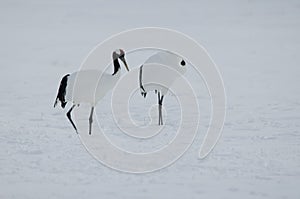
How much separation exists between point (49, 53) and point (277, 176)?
31.7 ft

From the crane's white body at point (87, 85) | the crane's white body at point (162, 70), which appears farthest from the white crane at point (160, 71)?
the crane's white body at point (87, 85)

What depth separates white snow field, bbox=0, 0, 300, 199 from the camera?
6.30 metres

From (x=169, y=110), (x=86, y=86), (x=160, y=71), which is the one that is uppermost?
(x=160, y=71)

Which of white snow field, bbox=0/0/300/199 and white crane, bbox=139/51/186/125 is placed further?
white crane, bbox=139/51/186/125

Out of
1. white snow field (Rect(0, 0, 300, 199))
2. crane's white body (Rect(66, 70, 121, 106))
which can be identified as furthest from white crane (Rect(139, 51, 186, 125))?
crane's white body (Rect(66, 70, 121, 106))

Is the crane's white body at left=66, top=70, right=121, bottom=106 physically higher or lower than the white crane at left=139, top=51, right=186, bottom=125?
lower

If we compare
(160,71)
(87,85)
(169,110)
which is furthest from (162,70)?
(169,110)

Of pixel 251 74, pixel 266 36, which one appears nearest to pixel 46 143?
pixel 251 74

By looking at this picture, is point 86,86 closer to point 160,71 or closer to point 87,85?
point 87,85

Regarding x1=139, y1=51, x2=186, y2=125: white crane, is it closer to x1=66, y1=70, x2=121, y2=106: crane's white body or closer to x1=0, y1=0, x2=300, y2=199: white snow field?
x1=0, y1=0, x2=300, y2=199: white snow field

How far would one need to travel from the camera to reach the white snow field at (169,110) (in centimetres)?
630

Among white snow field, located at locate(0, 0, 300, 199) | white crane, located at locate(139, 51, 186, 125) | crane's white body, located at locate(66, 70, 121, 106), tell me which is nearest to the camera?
white snow field, located at locate(0, 0, 300, 199)

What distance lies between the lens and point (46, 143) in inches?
304

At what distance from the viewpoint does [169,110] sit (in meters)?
9.57
